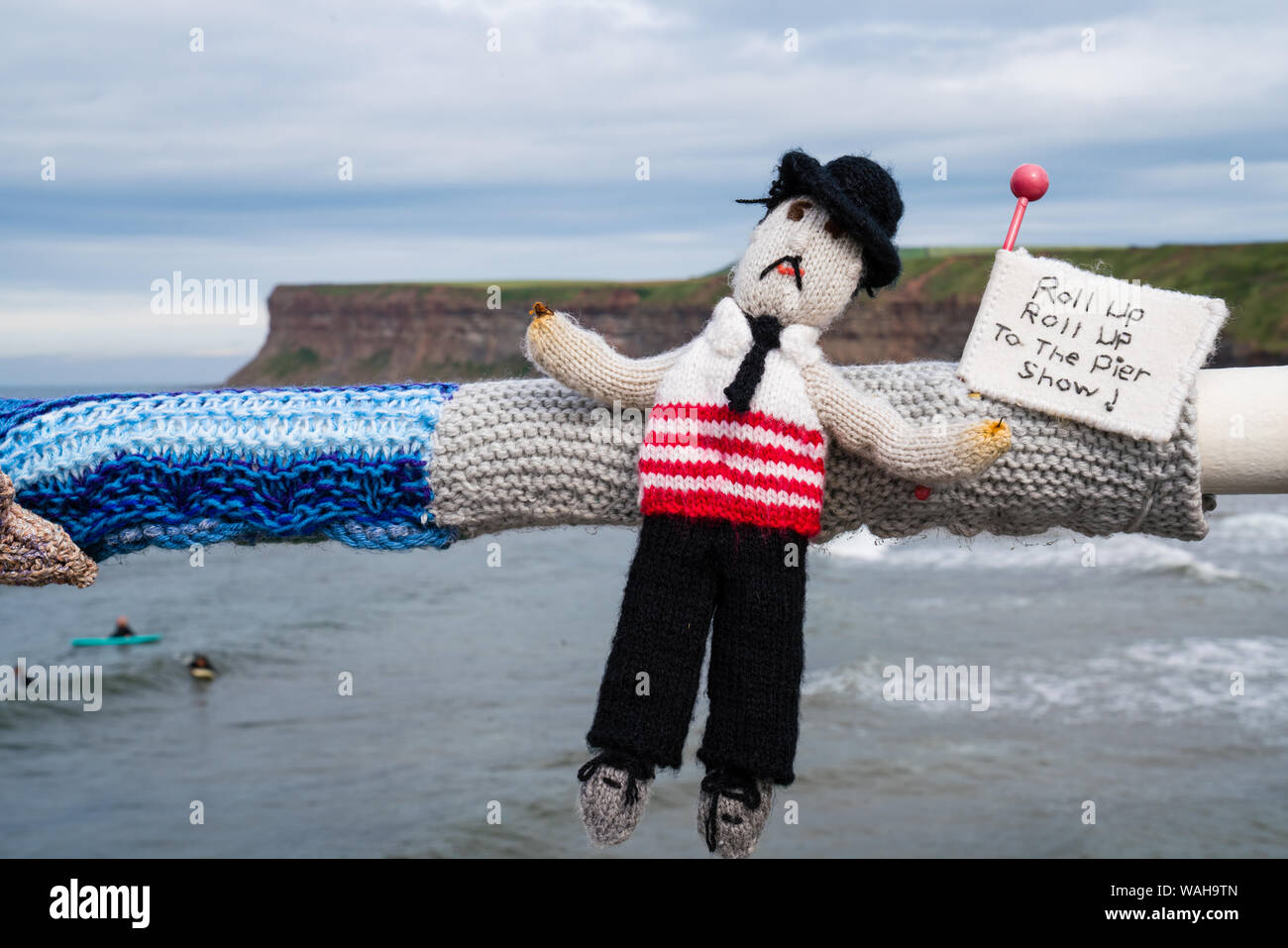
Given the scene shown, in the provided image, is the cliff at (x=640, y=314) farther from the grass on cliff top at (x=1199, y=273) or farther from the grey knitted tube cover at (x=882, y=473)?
the grey knitted tube cover at (x=882, y=473)

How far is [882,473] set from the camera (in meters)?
1.62

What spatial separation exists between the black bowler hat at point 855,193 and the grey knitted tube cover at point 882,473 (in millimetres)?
190

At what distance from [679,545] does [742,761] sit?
10.5 inches

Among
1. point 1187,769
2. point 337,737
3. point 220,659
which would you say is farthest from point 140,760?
A: point 1187,769

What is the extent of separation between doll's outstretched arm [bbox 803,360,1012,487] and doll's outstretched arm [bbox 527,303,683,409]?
20cm

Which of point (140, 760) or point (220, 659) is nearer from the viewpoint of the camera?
point (140, 760)

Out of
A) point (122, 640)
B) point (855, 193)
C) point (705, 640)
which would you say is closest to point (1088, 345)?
point (855, 193)

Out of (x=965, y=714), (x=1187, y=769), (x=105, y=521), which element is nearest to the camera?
(x=105, y=521)

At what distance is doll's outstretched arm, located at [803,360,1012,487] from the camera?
1470 mm

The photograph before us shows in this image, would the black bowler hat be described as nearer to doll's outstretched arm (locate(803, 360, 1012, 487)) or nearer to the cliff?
doll's outstretched arm (locate(803, 360, 1012, 487))

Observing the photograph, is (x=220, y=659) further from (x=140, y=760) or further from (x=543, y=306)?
(x=543, y=306)

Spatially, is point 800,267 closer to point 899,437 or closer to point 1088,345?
point 899,437

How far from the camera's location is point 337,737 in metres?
11.4

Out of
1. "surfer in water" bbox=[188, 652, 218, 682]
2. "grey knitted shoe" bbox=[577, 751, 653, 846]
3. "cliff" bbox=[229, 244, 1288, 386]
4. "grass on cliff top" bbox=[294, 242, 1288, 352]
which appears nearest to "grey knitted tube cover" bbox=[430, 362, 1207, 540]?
"grey knitted shoe" bbox=[577, 751, 653, 846]
